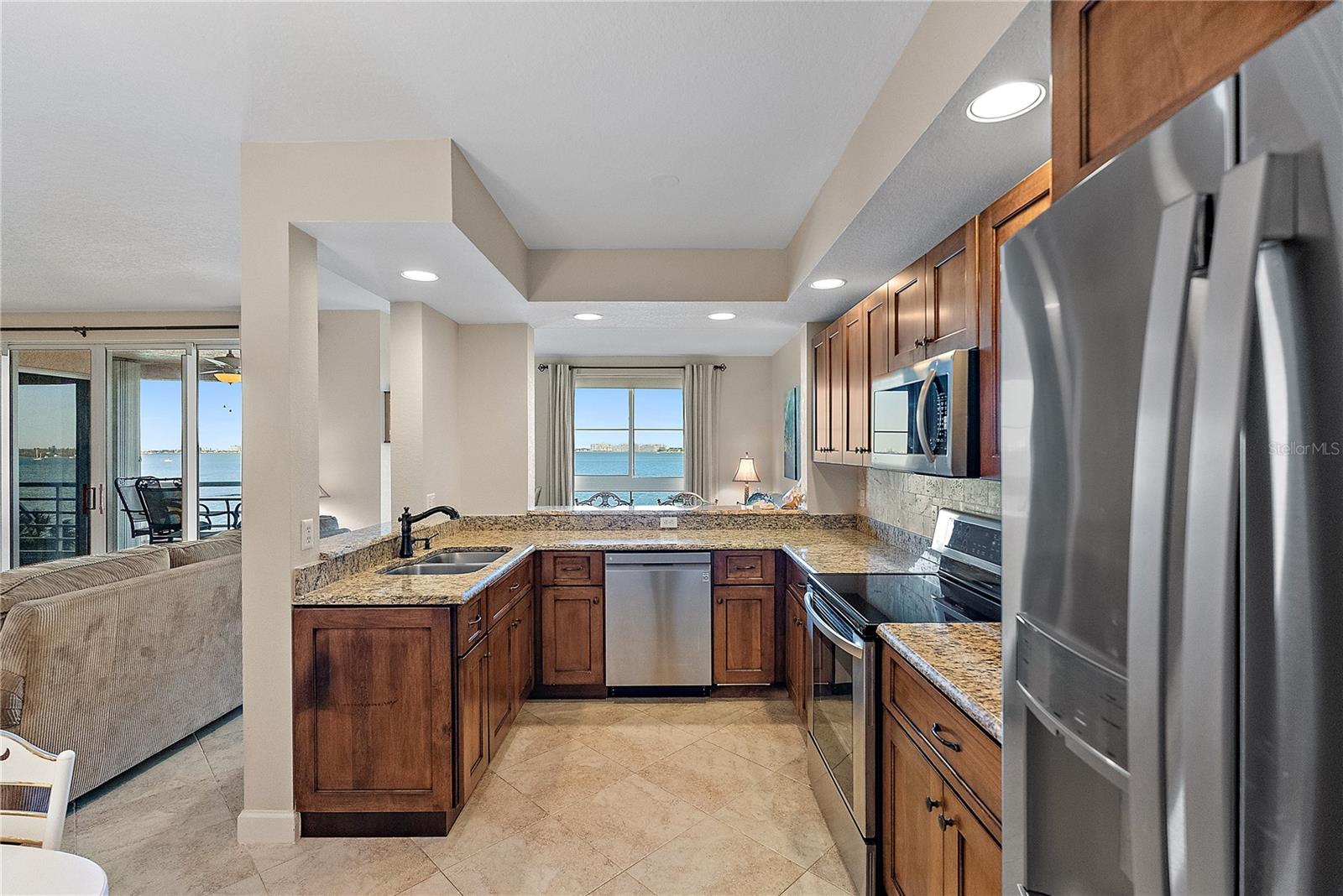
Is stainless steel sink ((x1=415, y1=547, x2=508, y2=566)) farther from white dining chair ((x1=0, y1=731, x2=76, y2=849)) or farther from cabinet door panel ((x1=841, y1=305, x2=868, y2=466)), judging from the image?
white dining chair ((x1=0, y1=731, x2=76, y2=849))

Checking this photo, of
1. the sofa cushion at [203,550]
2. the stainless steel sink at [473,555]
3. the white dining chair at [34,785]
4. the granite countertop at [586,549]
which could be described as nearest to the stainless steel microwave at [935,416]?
the granite countertop at [586,549]

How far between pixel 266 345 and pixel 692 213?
73.9 inches

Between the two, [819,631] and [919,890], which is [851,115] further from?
[919,890]

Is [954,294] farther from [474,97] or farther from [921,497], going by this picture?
[474,97]

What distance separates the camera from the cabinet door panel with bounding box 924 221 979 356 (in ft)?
6.44

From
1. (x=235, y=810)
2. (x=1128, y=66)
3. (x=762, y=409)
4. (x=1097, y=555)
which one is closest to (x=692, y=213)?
(x=1128, y=66)

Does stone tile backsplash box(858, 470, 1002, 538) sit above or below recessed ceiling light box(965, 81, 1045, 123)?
below

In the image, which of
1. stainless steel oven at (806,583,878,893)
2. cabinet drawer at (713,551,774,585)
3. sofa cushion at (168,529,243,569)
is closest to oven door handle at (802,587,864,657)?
stainless steel oven at (806,583,878,893)

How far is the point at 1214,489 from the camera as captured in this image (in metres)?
0.54

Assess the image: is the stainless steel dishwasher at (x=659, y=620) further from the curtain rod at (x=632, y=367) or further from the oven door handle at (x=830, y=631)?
the curtain rod at (x=632, y=367)

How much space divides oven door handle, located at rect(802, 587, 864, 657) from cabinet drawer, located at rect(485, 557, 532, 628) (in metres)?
1.37

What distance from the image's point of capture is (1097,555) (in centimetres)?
72

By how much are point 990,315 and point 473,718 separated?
237 centimetres

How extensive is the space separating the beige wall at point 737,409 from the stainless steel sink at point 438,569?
4062 mm
